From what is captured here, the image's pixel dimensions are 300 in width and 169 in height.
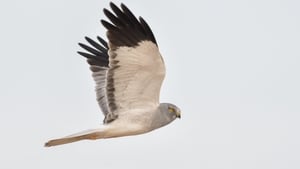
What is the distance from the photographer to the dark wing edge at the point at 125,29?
14922 millimetres

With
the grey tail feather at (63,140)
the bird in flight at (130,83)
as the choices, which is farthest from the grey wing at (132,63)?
the grey tail feather at (63,140)

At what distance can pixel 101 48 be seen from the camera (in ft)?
60.8

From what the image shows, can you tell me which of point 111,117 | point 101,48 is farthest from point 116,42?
point 101,48

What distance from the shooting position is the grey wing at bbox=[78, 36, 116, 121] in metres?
16.4

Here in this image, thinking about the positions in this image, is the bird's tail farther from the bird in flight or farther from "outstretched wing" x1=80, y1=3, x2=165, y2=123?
"outstretched wing" x1=80, y1=3, x2=165, y2=123

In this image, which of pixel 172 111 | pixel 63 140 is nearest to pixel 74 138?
pixel 63 140

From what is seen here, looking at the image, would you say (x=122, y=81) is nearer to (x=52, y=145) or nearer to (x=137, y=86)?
(x=137, y=86)

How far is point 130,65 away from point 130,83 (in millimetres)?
382

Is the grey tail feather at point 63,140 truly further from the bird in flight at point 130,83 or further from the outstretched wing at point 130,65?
the outstretched wing at point 130,65

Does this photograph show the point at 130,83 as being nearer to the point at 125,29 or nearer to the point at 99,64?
the point at 125,29

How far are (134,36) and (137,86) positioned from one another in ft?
3.07

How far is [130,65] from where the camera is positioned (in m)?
15.3

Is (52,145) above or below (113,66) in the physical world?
below

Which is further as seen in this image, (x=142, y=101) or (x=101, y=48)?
(x=101, y=48)
